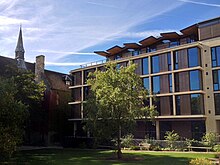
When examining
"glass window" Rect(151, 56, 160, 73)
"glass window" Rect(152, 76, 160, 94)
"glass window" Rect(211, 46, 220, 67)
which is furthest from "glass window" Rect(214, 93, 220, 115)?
"glass window" Rect(151, 56, 160, 73)

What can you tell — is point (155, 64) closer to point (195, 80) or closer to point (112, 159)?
point (195, 80)

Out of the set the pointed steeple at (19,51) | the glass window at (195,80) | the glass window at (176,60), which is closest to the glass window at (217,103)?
the glass window at (195,80)

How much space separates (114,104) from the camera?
22.7 meters

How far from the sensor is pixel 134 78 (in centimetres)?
2300

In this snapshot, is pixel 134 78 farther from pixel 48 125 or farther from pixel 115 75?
pixel 48 125

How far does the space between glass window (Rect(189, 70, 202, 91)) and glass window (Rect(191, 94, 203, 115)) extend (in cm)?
102

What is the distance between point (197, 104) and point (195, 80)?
306 cm

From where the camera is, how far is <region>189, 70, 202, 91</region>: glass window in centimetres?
3306

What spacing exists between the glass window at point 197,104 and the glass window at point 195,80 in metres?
1.02

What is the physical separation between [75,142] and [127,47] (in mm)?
17833

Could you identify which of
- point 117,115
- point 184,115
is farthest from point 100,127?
point 184,115

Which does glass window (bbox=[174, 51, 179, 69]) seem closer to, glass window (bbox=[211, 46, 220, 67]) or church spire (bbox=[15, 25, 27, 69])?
glass window (bbox=[211, 46, 220, 67])

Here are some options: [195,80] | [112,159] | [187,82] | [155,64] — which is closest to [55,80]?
[155,64]

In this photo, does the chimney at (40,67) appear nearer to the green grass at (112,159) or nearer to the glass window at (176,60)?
the green grass at (112,159)
